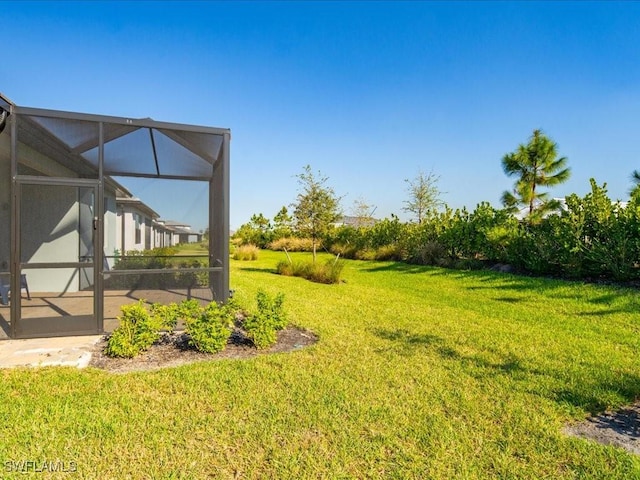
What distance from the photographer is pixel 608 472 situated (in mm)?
2092

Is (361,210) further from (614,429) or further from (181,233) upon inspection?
(614,429)

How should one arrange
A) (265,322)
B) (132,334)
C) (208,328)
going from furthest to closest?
(265,322), (208,328), (132,334)

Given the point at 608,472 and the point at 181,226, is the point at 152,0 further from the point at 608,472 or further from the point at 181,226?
the point at 608,472

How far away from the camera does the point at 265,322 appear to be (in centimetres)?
439

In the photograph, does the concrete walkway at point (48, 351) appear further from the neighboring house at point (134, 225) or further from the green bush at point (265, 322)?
the neighboring house at point (134, 225)

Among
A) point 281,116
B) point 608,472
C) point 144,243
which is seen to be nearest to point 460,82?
point 281,116

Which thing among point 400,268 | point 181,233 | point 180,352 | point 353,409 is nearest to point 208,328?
point 180,352

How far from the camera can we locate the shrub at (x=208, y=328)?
4.15m

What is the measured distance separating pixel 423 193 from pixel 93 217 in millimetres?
19096

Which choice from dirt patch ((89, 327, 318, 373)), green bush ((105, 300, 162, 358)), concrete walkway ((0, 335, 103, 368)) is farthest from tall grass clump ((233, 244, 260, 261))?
green bush ((105, 300, 162, 358))

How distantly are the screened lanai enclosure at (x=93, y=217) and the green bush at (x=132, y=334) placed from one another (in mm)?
891

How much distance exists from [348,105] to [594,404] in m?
9.80

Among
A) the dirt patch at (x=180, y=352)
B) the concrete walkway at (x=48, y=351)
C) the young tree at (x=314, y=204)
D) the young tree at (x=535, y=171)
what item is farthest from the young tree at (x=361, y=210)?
the concrete walkway at (x=48, y=351)

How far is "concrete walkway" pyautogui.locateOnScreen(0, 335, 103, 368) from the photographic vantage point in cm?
368
